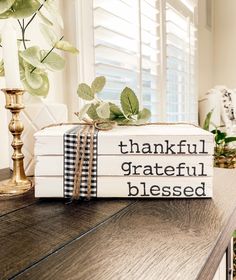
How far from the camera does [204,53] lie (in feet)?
10.1

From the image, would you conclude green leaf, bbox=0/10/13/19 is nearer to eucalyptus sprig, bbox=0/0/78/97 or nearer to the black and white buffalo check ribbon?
eucalyptus sprig, bbox=0/0/78/97

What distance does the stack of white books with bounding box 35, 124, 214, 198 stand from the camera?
58cm

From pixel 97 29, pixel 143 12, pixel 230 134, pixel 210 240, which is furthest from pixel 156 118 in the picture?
pixel 210 240

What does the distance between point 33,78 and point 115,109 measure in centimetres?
20

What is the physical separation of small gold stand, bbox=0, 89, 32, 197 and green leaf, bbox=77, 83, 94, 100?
16cm

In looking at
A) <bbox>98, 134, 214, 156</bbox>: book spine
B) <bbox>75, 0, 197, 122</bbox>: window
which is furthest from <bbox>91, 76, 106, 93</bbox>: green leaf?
<bbox>75, 0, 197, 122</bbox>: window

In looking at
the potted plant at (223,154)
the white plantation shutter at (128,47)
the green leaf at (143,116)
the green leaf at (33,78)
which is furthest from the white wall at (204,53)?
the green leaf at (33,78)

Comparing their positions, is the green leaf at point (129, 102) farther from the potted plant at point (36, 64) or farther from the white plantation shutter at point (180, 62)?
the white plantation shutter at point (180, 62)

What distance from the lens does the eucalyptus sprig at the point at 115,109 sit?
0.71m

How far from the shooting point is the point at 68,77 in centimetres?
117

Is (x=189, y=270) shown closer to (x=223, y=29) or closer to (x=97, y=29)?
(x=97, y=29)

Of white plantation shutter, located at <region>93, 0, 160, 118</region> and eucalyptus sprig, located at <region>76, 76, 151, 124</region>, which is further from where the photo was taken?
white plantation shutter, located at <region>93, 0, 160, 118</region>

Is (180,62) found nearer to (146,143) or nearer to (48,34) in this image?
(48,34)

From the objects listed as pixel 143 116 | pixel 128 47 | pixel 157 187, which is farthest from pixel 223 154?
pixel 157 187
